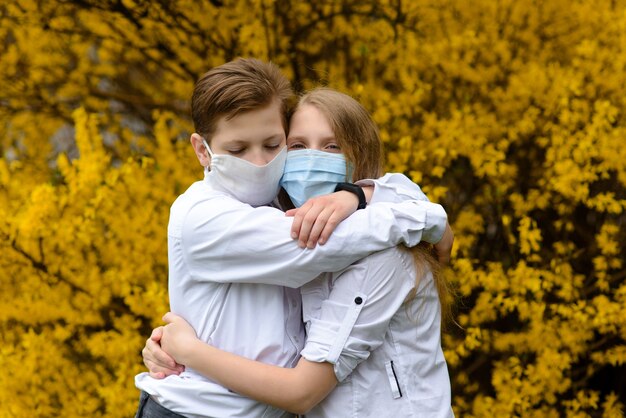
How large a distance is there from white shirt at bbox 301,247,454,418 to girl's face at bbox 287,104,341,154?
37 centimetres

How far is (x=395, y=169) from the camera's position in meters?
3.65

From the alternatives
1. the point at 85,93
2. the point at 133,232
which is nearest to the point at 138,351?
the point at 133,232

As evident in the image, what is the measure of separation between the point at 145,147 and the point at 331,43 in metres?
1.18

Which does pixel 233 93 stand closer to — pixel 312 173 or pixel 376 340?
pixel 312 173

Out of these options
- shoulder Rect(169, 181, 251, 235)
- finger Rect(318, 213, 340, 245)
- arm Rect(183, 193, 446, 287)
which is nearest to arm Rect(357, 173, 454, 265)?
arm Rect(183, 193, 446, 287)

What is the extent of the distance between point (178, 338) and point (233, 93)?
2.03ft

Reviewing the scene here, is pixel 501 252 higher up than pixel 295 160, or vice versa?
pixel 295 160

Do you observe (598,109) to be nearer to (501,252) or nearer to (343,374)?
(501,252)

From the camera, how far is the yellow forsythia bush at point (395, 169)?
353cm

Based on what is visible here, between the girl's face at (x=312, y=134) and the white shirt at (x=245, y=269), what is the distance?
251 mm

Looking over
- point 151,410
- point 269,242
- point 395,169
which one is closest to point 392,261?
point 269,242

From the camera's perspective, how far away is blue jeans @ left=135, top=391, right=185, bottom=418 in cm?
189

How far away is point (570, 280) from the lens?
3.63 metres

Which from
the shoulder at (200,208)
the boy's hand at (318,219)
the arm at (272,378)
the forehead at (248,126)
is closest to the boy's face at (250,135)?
the forehead at (248,126)
